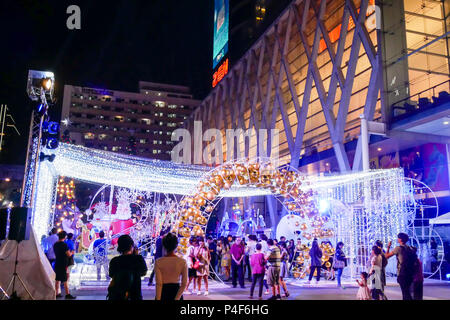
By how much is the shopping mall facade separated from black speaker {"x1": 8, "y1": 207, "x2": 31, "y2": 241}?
14955mm

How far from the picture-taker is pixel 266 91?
33.5 meters

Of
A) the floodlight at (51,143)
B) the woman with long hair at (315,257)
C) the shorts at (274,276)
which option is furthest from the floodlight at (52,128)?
the woman with long hair at (315,257)

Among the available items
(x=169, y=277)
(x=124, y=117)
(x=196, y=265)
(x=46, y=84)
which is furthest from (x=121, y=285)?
(x=124, y=117)

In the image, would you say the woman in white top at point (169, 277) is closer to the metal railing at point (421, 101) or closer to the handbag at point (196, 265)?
the handbag at point (196, 265)

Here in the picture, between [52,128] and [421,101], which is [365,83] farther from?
[52,128]

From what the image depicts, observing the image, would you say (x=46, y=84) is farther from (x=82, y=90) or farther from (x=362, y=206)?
(x=82, y=90)

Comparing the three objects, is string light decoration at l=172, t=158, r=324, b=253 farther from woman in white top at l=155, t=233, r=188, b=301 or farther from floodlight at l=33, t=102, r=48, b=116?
woman in white top at l=155, t=233, r=188, b=301

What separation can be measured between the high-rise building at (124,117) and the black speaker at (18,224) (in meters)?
85.3

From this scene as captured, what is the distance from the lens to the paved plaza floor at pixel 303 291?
1076 centimetres

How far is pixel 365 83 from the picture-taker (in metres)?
23.9

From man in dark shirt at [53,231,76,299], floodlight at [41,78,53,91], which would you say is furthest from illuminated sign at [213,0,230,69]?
man in dark shirt at [53,231,76,299]

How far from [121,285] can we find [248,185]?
869 centimetres

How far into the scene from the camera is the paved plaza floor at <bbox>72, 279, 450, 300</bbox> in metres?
10.8

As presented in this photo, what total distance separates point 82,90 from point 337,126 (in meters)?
86.9
